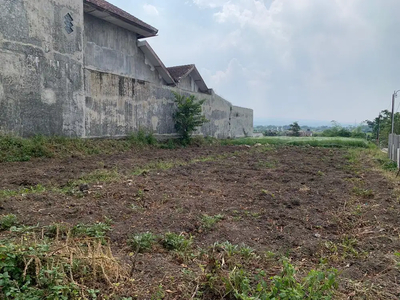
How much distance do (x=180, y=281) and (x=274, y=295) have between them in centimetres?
66

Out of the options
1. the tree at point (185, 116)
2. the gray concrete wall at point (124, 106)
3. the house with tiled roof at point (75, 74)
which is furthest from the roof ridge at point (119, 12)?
the tree at point (185, 116)

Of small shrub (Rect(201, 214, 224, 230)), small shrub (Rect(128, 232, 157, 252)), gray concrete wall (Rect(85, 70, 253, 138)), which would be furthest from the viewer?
gray concrete wall (Rect(85, 70, 253, 138))

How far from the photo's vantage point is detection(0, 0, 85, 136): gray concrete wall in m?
6.95

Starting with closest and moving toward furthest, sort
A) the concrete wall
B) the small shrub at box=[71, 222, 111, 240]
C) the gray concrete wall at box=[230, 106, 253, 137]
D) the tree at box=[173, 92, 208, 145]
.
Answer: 1. the small shrub at box=[71, 222, 111, 240]
2. the tree at box=[173, 92, 208, 145]
3. the concrete wall
4. the gray concrete wall at box=[230, 106, 253, 137]

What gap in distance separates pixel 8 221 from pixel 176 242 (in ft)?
5.62

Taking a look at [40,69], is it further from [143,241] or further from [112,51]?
[143,241]

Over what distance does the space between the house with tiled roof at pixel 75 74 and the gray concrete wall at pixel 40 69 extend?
0.02 m

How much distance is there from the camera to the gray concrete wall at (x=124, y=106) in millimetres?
9227

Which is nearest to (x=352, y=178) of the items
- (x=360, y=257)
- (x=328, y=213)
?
(x=328, y=213)

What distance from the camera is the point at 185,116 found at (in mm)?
12914

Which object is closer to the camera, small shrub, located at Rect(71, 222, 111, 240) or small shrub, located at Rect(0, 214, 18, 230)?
small shrub, located at Rect(71, 222, 111, 240)

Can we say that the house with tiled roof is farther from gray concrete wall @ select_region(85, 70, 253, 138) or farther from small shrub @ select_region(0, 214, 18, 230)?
small shrub @ select_region(0, 214, 18, 230)

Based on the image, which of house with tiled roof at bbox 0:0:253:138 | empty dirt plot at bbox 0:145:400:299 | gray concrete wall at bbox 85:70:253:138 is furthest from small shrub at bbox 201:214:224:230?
gray concrete wall at bbox 85:70:253:138

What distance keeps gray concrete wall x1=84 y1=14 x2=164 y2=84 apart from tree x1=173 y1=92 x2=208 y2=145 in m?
2.82
